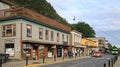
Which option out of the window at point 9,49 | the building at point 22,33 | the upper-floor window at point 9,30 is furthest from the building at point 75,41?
the window at point 9,49

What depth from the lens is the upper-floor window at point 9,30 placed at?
41969 mm

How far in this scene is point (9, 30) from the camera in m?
42.7

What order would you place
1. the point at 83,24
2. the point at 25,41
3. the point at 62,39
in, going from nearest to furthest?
the point at 25,41 < the point at 62,39 < the point at 83,24

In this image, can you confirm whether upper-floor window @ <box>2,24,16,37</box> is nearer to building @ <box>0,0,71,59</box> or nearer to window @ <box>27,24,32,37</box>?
building @ <box>0,0,71,59</box>

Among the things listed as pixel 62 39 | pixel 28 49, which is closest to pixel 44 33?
pixel 28 49

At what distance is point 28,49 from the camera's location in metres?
42.9

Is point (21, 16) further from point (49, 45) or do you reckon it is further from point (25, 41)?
point (49, 45)

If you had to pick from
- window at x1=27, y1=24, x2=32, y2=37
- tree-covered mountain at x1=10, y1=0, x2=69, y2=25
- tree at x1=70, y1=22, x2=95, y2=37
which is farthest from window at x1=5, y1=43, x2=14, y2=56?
tree at x1=70, y1=22, x2=95, y2=37

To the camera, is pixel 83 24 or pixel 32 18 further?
pixel 83 24

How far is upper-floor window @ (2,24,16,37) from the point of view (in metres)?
42.0

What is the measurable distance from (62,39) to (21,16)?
781 inches

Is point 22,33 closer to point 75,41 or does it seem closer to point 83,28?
point 75,41

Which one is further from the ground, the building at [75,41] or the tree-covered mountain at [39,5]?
the tree-covered mountain at [39,5]

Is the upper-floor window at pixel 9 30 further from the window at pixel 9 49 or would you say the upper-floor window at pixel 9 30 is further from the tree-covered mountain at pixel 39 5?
the tree-covered mountain at pixel 39 5
